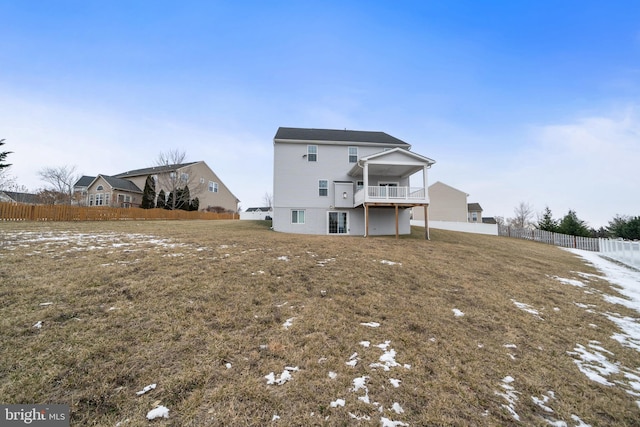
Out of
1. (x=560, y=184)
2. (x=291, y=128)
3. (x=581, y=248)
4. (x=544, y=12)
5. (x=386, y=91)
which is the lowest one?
(x=581, y=248)

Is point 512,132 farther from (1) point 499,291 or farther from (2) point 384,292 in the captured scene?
(2) point 384,292

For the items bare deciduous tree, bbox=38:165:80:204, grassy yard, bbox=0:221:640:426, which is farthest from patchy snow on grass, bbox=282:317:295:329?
bare deciduous tree, bbox=38:165:80:204

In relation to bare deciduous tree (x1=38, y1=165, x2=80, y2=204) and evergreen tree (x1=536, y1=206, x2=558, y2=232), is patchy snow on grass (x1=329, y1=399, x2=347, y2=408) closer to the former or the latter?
evergreen tree (x1=536, y1=206, x2=558, y2=232)

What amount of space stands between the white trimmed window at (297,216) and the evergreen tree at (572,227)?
1094 inches

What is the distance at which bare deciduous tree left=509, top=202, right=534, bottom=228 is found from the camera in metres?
54.8

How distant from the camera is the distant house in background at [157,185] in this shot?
106 feet

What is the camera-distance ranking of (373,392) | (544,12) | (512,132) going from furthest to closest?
(512,132) < (544,12) < (373,392)

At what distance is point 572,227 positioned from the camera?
25656 millimetres

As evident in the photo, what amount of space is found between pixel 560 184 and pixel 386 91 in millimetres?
34410

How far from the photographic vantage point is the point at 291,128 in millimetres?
21328

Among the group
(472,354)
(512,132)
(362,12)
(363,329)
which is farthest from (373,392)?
(512,132)

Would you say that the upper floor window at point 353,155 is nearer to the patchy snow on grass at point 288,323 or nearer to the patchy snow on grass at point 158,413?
the patchy snow on grass at point 288,323

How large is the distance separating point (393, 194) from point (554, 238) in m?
18.5

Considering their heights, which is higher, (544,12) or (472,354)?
(544,12)
